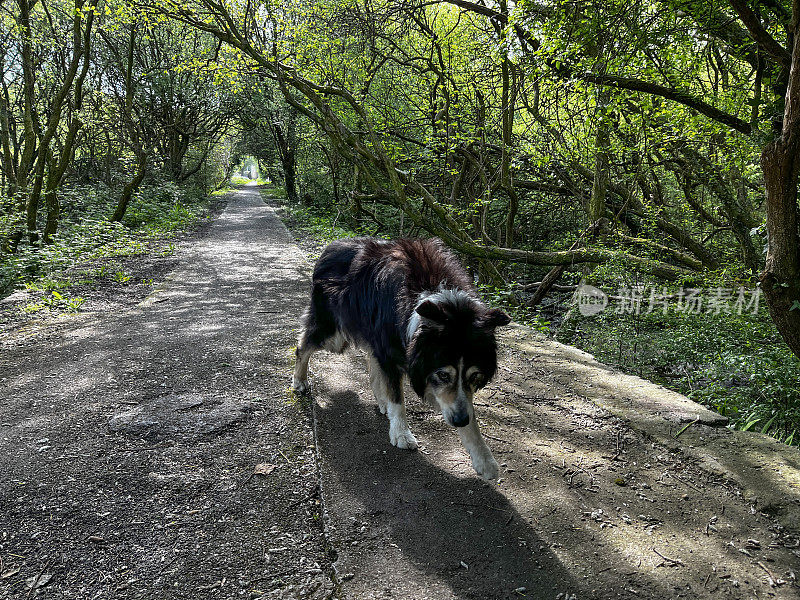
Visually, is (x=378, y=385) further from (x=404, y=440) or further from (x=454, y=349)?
(x=454, y=349)

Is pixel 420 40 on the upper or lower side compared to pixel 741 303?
upper

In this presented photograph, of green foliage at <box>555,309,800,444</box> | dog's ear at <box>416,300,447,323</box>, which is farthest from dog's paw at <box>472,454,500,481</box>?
green foliage at <box>555,309,800,444</box>

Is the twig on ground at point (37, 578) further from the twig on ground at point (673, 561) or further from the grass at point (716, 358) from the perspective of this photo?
the grass at point (716, 358)

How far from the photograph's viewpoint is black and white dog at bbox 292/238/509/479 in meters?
3.06

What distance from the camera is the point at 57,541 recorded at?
108 inches

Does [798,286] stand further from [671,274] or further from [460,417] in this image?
[671,274]

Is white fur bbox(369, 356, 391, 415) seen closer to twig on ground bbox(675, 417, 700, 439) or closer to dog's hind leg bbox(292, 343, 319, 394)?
dog's hind leg bbox(292, 343, 319, 394)

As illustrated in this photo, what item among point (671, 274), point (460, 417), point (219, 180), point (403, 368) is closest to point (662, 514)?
point (460, 417)

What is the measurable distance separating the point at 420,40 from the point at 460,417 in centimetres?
1199

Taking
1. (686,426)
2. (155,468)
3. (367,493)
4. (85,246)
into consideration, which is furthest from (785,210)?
(85,246)

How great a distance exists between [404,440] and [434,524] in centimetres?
87

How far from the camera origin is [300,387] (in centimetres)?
479

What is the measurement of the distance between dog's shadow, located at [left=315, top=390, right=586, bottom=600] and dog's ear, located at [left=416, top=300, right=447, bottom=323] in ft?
3.85

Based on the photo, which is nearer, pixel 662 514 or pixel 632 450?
pixel 662 514
